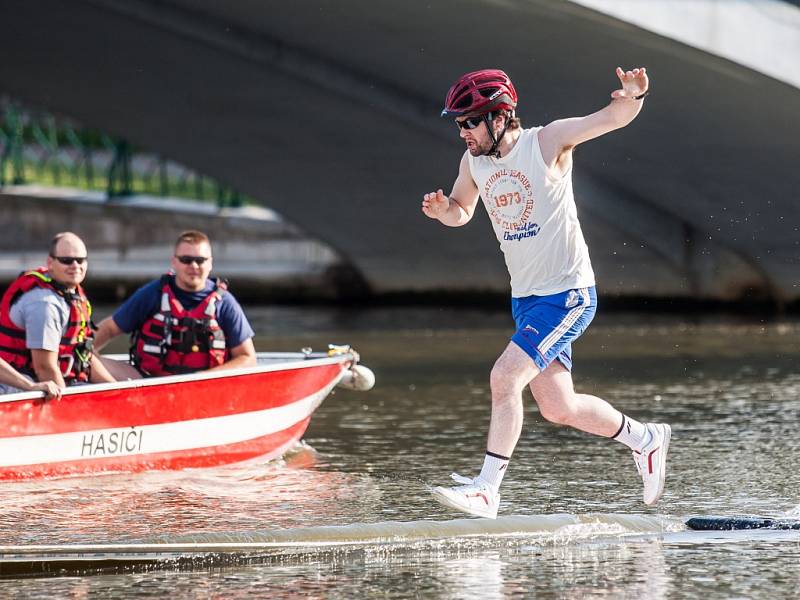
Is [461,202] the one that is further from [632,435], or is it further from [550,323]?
[632,435]

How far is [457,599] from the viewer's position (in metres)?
5.82

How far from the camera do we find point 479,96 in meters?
6.99

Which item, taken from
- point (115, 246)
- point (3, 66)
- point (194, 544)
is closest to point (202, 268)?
point (194, 544)

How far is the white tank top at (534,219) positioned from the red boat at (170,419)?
2.59 m

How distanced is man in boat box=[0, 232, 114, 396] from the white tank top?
252 cm

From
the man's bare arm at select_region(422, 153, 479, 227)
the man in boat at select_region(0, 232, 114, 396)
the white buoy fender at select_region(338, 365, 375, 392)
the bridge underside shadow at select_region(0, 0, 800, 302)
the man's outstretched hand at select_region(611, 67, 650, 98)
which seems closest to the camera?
the man's outstretched hand at select_region(611, 67, 650, 98)

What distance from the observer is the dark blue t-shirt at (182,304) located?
9352mm

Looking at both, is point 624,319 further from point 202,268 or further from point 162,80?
point 202,268

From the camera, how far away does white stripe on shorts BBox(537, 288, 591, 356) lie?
23.0 ft

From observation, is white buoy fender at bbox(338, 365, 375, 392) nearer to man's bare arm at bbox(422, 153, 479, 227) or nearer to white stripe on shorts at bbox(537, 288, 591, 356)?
man's bare arm at bbox(422, 153, 479, 227)

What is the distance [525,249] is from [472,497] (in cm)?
110

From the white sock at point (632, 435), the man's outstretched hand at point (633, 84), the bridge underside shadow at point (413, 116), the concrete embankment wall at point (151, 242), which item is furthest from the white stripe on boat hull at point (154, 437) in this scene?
the concrete embankment wall at point (151, 242)

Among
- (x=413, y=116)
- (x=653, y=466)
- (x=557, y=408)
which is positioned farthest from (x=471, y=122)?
(x=413, y=116)

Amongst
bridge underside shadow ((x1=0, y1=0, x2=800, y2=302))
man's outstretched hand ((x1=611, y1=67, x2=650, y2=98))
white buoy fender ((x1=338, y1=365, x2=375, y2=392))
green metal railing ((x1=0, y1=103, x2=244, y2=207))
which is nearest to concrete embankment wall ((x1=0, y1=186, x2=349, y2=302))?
green metal railing ((x1=0, y1=103, x2=244, y2=207))
